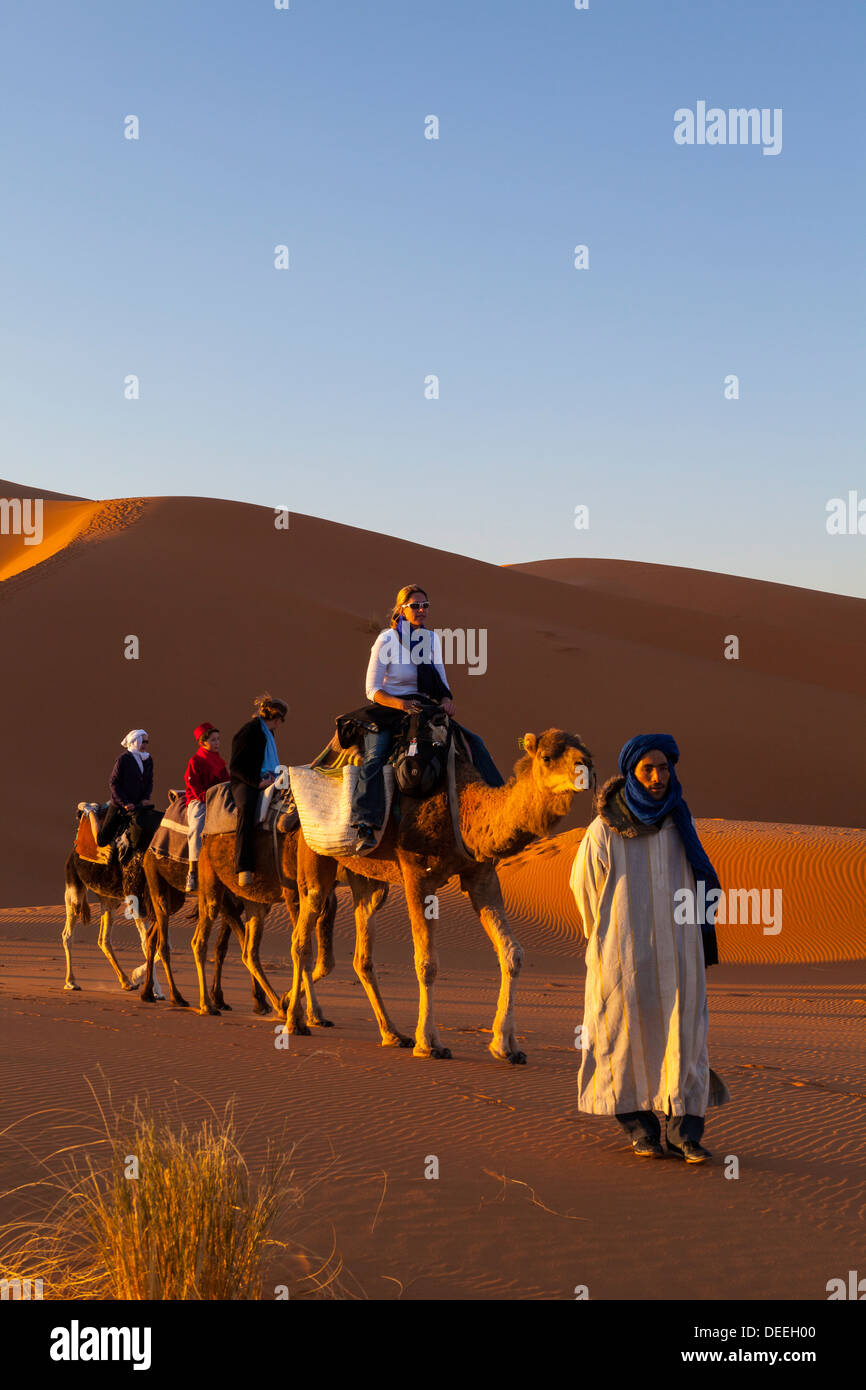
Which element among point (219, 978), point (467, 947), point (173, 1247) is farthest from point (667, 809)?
point (467, 947)

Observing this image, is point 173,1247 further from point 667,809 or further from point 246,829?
point 246,829

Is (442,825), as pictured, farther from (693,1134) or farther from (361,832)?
(693,1134)

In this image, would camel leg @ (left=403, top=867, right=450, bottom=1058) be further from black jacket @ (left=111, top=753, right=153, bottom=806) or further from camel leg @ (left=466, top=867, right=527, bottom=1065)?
black jacket @ (left=111, top=753, right=153, bottom=806)

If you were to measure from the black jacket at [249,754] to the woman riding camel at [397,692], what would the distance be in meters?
1.97

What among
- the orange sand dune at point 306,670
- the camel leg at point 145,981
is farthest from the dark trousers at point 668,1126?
the orange sand dune at point 306,670

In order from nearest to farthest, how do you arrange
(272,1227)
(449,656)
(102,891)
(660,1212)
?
(272,1227)
(660,1212)
(102,891)
(449,656)

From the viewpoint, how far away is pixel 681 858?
7.21 metres

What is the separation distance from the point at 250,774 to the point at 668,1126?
6.27 m

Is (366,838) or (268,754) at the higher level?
(268,754)

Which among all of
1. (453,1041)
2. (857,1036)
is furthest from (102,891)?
(857,1036)

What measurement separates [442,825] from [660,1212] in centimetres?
457

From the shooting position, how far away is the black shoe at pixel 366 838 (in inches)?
411

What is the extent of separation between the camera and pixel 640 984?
23.1ft

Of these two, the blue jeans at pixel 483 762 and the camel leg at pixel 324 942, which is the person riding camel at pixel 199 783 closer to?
the camel leg at pixel 324 942
